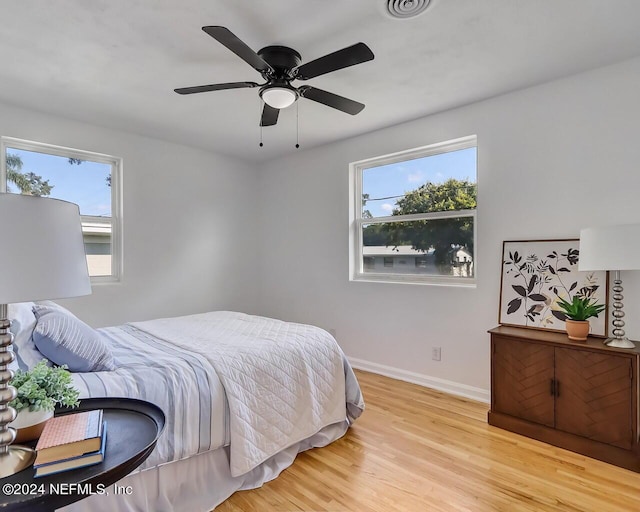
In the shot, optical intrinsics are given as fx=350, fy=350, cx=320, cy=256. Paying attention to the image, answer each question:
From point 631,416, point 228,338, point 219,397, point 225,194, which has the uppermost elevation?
point 225,194

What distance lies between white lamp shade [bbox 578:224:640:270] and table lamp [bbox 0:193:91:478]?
262cm

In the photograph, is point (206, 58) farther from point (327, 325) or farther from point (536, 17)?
point (327, 325)

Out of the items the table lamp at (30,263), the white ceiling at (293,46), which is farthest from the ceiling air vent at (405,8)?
the table lamp at (30,263)

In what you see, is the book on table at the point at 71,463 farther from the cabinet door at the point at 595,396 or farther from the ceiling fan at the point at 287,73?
the cabinet door at the point at 595,396

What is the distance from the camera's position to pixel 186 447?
1634 millimetres

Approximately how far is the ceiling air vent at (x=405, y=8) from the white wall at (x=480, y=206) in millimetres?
1434

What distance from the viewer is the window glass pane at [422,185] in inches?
126

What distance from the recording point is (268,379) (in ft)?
6.54

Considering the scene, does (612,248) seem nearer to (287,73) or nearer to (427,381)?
(427,381)

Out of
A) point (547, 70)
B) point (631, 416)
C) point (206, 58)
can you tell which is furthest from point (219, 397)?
point (547, 70)

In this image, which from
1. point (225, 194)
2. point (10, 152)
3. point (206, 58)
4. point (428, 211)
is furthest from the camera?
point (225, 194)

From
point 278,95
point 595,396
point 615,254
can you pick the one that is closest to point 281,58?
point 278,95

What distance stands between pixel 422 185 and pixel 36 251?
A: 10.6 ft

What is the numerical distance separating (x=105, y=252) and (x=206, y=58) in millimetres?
2342
